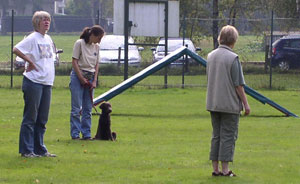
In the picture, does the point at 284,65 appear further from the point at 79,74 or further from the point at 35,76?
the point at 35,76

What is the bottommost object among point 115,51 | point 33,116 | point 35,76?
point 33,116

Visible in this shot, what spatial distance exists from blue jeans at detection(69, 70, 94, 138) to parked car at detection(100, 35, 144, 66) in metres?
12.1

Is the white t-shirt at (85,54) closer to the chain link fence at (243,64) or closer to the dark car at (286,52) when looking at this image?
the chain link fence at (243,64)

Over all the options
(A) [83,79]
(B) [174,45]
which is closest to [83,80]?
(A) [83,79]

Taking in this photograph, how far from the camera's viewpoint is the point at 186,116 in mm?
15852

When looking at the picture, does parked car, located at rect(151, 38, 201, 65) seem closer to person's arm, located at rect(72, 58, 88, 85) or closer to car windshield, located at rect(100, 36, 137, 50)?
car windshield, located at rect(100, 36, 137, 50)

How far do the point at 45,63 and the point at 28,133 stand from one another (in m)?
0.95

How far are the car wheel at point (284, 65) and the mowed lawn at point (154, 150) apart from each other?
26.4ft

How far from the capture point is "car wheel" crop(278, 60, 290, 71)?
84.1ft

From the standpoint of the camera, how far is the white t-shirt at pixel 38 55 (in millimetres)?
9211

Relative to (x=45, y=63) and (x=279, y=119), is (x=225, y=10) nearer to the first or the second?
(x=279, y=119)

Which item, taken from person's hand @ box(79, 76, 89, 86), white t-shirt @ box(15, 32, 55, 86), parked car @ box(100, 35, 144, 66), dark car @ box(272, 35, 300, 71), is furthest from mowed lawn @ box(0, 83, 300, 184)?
dark car @ box(272, 35, 300, 71)

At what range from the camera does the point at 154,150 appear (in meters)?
10.5

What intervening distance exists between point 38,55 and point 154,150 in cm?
237
